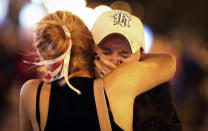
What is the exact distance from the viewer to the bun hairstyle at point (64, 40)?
168cm

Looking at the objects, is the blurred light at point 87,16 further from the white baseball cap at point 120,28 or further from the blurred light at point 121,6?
the blurred light at point 121,6

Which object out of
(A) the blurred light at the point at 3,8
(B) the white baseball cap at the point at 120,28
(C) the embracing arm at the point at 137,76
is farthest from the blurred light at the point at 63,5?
(A) the blurred light at the point at 3,8

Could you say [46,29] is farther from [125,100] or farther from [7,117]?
[7,117]

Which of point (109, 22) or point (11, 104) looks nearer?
point (109, 22)

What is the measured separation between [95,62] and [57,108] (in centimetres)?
46

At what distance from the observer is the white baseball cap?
2031 millimetres

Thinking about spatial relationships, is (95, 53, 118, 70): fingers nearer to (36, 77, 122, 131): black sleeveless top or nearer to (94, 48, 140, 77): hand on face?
(94, 48, 140, 77): hand on face

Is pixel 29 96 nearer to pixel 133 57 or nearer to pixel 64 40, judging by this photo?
pixel 64 40

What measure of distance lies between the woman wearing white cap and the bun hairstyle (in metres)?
0.16

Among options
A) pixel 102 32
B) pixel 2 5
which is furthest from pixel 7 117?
pixel 2 5

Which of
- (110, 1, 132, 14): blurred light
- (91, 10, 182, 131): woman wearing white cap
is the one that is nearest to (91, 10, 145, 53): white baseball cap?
(91, 10, 182, 131): woman wearing white cap

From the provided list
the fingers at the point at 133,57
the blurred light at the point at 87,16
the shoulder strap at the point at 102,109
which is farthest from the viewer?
the blurred light at the point at 87,16

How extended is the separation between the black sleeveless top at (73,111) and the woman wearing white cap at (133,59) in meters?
0.26

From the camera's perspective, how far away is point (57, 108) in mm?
1575
